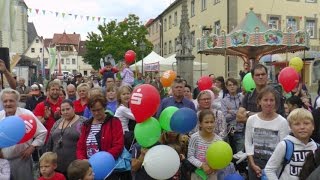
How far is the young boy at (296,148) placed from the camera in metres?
3.65

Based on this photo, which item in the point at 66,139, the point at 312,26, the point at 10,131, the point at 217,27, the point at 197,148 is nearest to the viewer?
the point at 10,131

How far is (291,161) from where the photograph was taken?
12.0 ft

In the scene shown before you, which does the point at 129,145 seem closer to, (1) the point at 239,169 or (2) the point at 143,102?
(2) the point at 143,102

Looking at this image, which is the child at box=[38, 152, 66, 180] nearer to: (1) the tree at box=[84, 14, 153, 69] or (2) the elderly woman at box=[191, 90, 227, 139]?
(2) the elderly woman at box=[191, 90, 227, 139]

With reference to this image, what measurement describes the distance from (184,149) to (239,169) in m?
1.38

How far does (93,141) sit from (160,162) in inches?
31.0

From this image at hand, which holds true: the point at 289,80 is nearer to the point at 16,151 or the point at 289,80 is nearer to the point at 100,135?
the point at 100,135

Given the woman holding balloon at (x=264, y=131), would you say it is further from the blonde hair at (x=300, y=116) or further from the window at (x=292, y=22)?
the window at (x=292, y=22)

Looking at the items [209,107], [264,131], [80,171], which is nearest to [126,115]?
[209,107]

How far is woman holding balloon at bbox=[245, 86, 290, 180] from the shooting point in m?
4.29

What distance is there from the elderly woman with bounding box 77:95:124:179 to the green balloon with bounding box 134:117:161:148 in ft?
0.68


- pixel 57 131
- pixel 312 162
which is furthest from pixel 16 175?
pixel 312 162

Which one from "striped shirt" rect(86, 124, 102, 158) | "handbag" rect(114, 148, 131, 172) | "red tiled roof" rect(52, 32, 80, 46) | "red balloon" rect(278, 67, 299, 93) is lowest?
"handbag" rect(114, 148, 131, 172)

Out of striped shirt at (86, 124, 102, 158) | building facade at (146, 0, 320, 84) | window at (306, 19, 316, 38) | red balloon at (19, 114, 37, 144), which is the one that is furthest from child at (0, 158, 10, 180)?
window at (306, 19, 316, 38)
